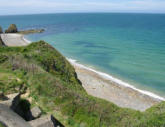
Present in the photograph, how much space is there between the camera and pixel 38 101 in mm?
10617

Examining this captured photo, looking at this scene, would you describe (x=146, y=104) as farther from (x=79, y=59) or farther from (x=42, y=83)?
(x=79, y=59)

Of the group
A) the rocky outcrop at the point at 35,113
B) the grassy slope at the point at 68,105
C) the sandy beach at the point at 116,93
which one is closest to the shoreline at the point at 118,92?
the sandy beach at the point at 116,93

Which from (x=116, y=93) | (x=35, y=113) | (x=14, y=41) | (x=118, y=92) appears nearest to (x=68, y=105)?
(x=35, y=113)

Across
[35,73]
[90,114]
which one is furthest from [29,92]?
[90,114]

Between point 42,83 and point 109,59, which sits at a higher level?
point 42,83

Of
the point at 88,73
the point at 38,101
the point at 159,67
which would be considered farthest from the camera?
the point at 159,67

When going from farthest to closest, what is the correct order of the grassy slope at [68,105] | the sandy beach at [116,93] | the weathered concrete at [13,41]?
the weathered concrete at [13,41] → the sandy beach at [116,93] → the grassy slope at [68,105]

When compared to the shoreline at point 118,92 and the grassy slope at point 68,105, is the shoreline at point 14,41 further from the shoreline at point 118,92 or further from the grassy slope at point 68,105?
the grassy slope at point 68,105

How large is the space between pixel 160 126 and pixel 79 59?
31.1 meters

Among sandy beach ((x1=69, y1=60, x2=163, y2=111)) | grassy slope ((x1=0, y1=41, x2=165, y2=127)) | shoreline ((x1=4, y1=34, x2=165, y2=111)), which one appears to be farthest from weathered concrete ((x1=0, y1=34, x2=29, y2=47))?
grassy slope ((x1=0, y1=41, x2=165, y2=127))

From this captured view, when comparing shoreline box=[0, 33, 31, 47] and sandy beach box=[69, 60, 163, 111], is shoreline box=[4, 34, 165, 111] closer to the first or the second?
sandy beach box=[69, 60, 163, 111]

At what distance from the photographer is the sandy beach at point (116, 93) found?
2114 cm

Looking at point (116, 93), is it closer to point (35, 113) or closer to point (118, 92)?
point (118, 92)

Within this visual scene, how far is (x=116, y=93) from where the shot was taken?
23422 millimetres
